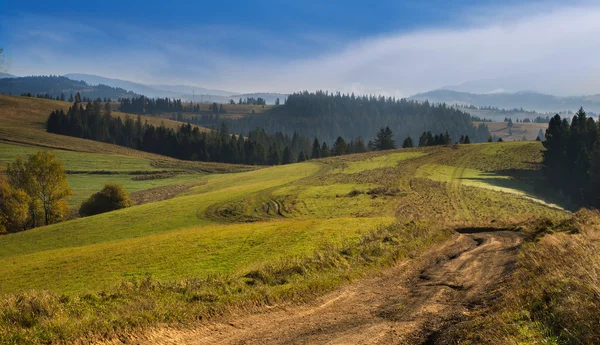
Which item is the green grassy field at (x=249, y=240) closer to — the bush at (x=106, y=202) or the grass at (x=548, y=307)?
the grass at (x=548, y=307)

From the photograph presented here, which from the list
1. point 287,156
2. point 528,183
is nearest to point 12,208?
Answer: point 528,183

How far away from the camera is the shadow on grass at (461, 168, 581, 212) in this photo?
57.4 metres

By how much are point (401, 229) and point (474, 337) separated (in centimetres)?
1604

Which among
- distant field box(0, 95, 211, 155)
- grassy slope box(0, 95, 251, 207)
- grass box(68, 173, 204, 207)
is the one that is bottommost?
grass box(68, 173, 204, 207)

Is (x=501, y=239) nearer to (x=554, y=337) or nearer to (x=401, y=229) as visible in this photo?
(x=401, y=229)

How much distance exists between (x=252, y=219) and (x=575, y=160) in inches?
2683

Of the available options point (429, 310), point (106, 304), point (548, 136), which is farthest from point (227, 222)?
point (548, 136)

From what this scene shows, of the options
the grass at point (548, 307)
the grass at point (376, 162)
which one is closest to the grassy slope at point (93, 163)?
the grass at point (376, 162)

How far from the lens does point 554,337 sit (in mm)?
7344

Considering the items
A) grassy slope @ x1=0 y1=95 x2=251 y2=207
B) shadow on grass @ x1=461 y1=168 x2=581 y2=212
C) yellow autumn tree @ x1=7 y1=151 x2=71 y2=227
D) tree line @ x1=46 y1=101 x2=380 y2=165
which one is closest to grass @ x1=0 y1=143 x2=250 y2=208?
grassy slope @ x1=0 y1=95 x2=251 y2=207

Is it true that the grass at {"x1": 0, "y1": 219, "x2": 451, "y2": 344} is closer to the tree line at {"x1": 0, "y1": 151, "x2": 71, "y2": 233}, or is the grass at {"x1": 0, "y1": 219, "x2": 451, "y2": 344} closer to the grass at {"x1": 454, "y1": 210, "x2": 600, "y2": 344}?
the grass at {"x1": 454, "y1": 210, "x2": 600, "y2": 344}

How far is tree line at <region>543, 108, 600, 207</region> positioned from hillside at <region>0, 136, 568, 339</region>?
6767mm

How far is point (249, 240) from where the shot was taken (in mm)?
26422

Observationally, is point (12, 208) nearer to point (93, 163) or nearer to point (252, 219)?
point (252, 219)
